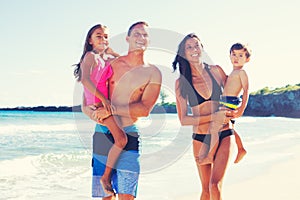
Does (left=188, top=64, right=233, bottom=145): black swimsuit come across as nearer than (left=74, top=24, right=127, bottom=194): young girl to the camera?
No

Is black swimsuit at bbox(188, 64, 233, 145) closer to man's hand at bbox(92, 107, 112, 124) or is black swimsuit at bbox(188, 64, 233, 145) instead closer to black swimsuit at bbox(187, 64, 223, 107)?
black swimsuit at bbox(187, 64, 223, 107)

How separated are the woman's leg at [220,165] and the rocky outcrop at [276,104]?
43645 millimetres

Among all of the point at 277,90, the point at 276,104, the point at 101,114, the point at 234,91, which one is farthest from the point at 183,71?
the point at 277,90

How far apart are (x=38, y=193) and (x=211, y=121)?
4.41 meters

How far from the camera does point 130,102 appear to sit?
3.47 meters

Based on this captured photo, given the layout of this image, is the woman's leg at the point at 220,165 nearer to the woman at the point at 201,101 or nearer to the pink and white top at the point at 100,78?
the woman at the point at 201,101

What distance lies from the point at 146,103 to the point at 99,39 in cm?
63

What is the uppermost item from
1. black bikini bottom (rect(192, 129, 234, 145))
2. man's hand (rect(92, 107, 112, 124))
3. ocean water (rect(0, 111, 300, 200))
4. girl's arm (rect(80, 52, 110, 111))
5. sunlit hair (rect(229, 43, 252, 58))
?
sunlit hair (rect(229, 43, 252, 58))

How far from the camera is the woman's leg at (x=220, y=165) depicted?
364 cm

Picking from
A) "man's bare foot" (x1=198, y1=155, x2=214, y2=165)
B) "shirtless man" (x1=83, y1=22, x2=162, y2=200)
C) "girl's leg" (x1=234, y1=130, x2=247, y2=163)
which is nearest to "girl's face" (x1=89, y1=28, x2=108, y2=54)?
"shirtless man" (x1=83, y1=22, x2=162, y2=200)

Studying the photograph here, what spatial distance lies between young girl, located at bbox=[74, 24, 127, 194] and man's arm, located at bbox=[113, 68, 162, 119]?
0.35 ft

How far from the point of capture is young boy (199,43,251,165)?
3.78m

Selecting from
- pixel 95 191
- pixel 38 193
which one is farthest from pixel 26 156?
pixel 95 191

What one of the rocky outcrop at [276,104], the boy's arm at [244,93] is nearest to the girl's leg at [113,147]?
the boy's arm at [244,93]
